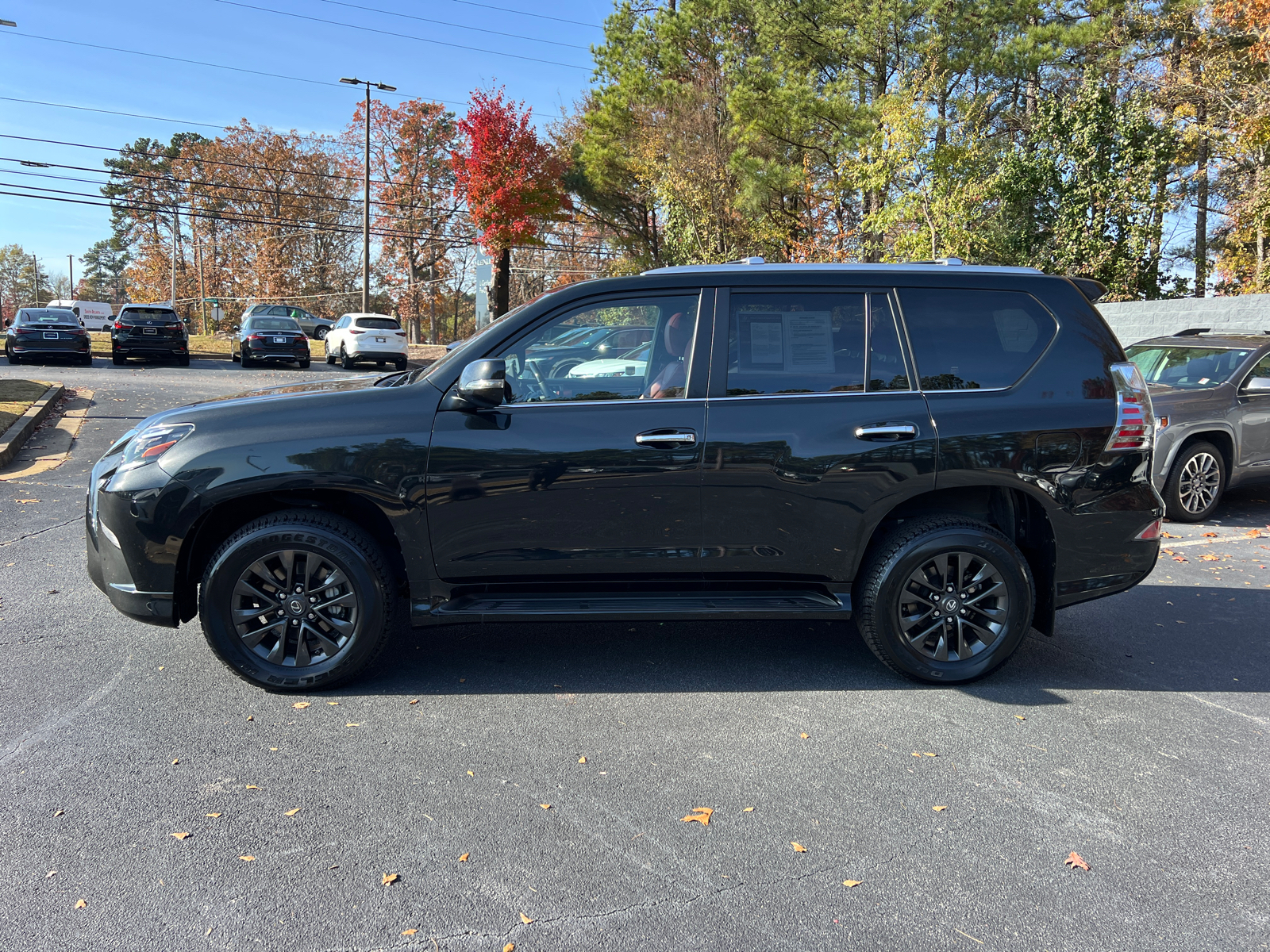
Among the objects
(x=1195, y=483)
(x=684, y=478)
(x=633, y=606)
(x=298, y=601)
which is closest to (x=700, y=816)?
(x=633, y=606)

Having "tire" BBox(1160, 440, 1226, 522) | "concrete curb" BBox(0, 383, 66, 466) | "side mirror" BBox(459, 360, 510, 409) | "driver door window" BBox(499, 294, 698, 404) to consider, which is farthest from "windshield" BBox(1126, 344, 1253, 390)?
"concrete curb" BBox(0, 383, 66, 466)

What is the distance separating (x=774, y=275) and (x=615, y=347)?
0.83 meters

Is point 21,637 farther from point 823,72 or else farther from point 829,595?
point 823,72

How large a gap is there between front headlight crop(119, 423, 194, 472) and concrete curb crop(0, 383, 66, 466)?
6813 mm

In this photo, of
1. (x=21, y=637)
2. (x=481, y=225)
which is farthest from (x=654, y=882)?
(x=481, y=225)

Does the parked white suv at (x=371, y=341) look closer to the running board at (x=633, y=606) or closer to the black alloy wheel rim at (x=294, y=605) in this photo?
the black alloy wheel rim at (x=294, y=605)

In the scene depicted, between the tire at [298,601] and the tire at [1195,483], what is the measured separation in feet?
24.3

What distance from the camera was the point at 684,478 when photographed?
4.04m

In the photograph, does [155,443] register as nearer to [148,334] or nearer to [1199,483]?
[1199,483]

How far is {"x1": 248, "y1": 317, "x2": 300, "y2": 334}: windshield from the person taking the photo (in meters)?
25.1

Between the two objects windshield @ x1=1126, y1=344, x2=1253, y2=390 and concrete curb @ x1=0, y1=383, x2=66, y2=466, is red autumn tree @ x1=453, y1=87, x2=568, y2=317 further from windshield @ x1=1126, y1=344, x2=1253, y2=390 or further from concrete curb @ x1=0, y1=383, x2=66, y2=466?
windshield @ x1=1126, y1=344, x2=1253, y2=390

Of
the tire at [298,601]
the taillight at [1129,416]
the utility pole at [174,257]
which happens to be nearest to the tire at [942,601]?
the taillight at [1129,416]

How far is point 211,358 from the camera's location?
28.9 m

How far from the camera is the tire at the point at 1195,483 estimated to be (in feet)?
27.1
